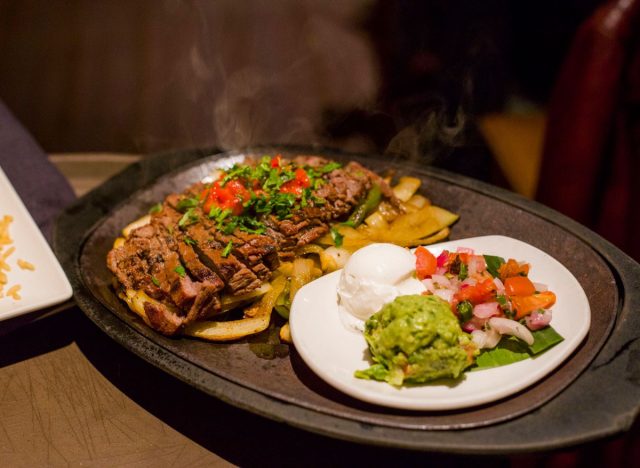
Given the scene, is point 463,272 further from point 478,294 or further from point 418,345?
point 418,345

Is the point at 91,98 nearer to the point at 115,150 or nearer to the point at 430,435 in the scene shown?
the point at 115,150

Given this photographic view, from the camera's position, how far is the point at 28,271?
2975mm

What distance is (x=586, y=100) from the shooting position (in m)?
3.98

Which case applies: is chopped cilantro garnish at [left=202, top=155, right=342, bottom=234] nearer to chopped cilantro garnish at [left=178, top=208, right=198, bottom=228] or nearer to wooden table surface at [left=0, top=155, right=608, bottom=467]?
chopped cilantro garnish at [left=178, top=208, right=198, bottom=228]

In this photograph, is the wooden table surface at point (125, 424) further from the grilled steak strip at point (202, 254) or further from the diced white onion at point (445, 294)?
the diced white onion at point (445, 294)

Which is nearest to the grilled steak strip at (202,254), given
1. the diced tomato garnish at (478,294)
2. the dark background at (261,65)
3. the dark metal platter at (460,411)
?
the dark metal platter at (460,411)

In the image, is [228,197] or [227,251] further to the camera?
[228,197]

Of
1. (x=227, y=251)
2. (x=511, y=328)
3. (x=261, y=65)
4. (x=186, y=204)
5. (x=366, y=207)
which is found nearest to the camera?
(x=511, y=328)

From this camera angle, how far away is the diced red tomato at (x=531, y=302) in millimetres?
2445

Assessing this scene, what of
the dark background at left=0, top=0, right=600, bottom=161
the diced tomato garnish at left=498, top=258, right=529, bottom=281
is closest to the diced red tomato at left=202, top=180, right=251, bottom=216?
the diced tomato garnish at left=498, top=258, right=529, bottom=281

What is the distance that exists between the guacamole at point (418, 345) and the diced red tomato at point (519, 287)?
370mm

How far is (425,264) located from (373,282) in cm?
31

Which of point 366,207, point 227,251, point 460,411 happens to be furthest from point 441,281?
point 227,251

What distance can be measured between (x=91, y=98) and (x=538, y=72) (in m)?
5.32
